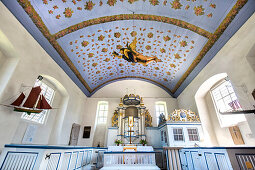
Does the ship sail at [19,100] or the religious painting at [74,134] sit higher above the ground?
the ship sail at [19,100]

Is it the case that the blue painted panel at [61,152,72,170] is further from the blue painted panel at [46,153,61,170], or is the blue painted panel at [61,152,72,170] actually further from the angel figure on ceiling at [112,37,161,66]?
the angel figure on ceiling at [112,37,161,66]

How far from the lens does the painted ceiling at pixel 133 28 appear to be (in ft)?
15.1

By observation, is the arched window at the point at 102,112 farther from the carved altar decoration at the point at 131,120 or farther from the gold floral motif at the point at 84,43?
the gold floral motif at the point at 84,43

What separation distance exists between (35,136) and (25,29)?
4.45 metres

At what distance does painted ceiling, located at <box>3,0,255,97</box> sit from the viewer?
15.1 ft

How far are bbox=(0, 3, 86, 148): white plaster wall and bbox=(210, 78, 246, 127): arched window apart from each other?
806 centimetres

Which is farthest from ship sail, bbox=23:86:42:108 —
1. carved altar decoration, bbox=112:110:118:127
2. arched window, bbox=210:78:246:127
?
arched window, bbox=210:78:246:127

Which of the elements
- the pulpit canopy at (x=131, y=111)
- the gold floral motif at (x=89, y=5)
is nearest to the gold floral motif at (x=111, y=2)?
the gold floral motif at (x=89, y=5)

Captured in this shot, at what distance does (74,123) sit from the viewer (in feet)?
26.8

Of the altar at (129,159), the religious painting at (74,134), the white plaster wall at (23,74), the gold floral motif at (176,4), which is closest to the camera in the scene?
the white plaster wall at (23,74)

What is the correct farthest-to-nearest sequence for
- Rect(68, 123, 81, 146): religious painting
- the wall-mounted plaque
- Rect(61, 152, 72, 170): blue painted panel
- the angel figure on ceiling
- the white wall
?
the white wall → the wall-mounted plaque → Rect(68, 123, 81, 146): religious painting → the angel figure on ceiling → Rect(61, 152, 72, 170): blue painted panel

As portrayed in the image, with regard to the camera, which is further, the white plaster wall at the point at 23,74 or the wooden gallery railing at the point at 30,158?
the white plaster wall at the point at 23,74

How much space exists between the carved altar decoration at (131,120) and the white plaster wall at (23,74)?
3329 millimetres

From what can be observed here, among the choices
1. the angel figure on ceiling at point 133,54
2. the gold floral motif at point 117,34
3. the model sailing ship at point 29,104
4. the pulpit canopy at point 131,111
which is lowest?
the model sailing ship at point 29,104
